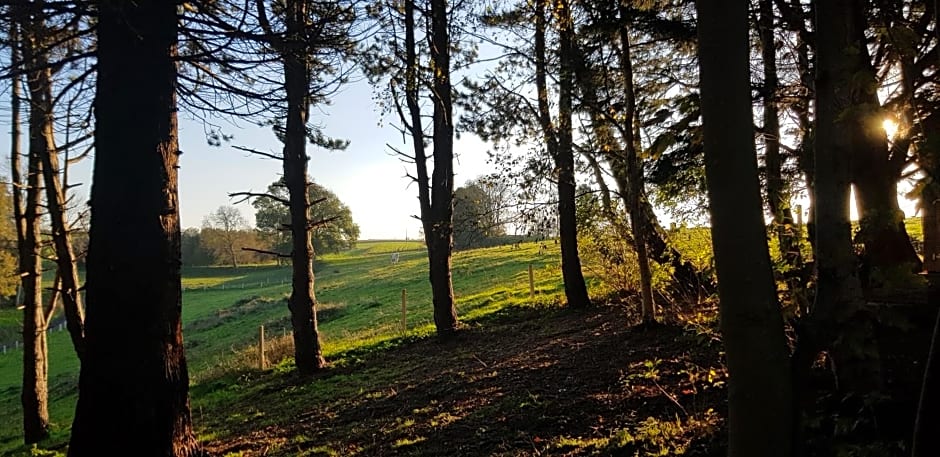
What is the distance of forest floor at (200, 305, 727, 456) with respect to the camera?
3.93m

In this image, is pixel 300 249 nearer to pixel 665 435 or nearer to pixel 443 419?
pixel 443 419

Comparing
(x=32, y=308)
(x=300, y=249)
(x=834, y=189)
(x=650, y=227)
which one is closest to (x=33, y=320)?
(x=32, y=308)

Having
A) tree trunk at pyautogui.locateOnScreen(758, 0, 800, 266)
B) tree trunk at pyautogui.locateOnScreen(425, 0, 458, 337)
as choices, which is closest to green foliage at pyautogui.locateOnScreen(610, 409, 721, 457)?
tree trunk at pyautogui.locateOnScreen(758, 0, 800, 266)

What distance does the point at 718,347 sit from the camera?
543 cm

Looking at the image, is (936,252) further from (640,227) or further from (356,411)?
(356,411)

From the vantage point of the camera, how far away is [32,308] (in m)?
9.74

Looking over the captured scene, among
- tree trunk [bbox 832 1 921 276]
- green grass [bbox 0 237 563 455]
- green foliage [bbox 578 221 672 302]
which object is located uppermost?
tree trunk [bbox 832 1 921 276]

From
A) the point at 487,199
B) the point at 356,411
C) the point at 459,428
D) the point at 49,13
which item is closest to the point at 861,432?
the point at 459,428

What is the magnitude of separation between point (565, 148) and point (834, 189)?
25.6 ft

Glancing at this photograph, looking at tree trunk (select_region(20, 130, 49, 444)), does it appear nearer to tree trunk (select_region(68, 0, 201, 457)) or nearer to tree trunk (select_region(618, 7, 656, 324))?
tree trunk (select_region(68, 0, 201, 457))

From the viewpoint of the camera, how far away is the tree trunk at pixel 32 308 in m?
9.46

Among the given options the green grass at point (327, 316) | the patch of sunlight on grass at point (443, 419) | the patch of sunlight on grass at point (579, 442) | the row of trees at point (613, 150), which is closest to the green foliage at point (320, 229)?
the green grass at point (327, 316)

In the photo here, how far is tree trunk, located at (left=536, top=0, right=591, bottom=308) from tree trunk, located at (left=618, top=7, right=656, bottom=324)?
30.9 inches

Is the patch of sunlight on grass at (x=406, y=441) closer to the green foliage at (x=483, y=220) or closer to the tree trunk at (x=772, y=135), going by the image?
the tree trunk at (x=772, y=135)
